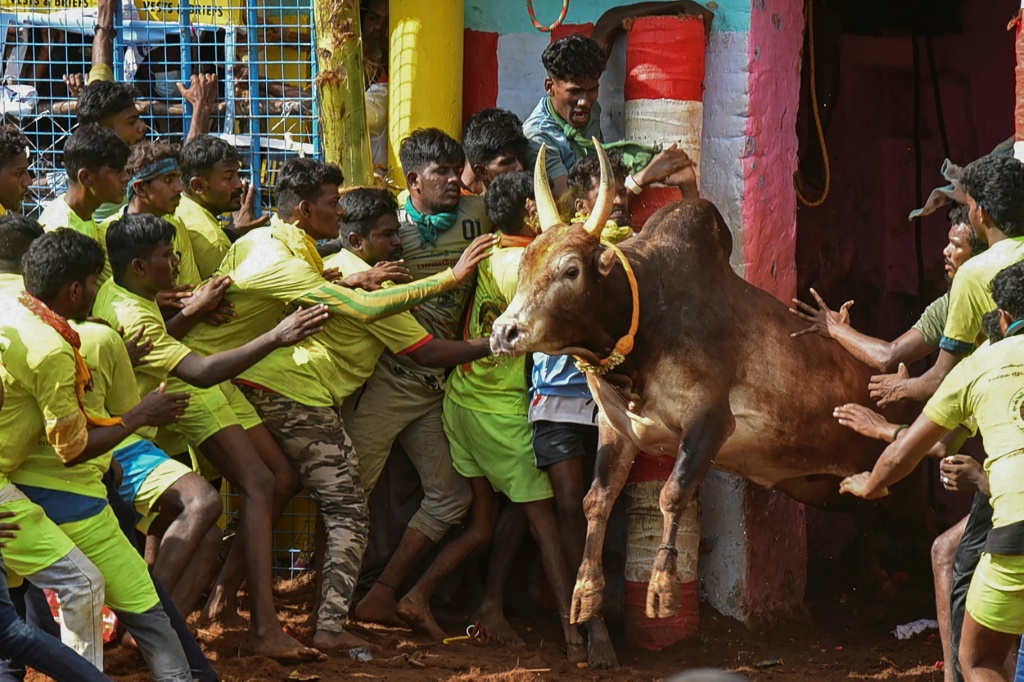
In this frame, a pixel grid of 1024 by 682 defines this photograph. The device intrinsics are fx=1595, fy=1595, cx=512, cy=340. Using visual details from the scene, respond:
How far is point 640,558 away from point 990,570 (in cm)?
266

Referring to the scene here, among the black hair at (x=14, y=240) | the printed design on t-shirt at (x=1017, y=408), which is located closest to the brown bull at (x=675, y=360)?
the printed design on t-shirt at (x=1017, y=408)

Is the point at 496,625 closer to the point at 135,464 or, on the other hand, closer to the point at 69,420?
Result: the point at 135,464

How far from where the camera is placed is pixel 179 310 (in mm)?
7215

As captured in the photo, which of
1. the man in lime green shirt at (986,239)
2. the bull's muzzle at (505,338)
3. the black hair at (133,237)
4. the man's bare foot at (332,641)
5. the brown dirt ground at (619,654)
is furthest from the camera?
the man's bare foot at (332,641)

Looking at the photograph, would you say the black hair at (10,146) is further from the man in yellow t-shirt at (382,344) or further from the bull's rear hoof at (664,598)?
the bull's rear hoof at (664,598)

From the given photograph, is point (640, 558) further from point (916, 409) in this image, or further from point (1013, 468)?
point (1013, 468)

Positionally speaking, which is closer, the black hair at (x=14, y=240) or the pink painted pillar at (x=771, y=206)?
the black hair at (x=14, y=240)

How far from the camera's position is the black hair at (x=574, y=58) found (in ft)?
26.0

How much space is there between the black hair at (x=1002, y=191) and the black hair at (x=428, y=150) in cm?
262

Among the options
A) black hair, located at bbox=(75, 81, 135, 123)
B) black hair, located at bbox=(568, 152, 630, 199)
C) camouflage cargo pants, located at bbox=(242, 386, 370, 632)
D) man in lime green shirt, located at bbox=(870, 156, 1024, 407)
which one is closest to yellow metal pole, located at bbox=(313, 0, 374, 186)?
black hair, located at bbox=(75, 81, 135, 123)

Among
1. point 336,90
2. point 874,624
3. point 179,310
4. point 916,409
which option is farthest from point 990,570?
point 336,90

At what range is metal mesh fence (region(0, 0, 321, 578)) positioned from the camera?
346 inches

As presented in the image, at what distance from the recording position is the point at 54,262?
5895mm

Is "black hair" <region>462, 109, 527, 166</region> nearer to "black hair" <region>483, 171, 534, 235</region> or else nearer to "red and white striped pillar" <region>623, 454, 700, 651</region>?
"black hair" <region>483, 171, 534, 235</region>
